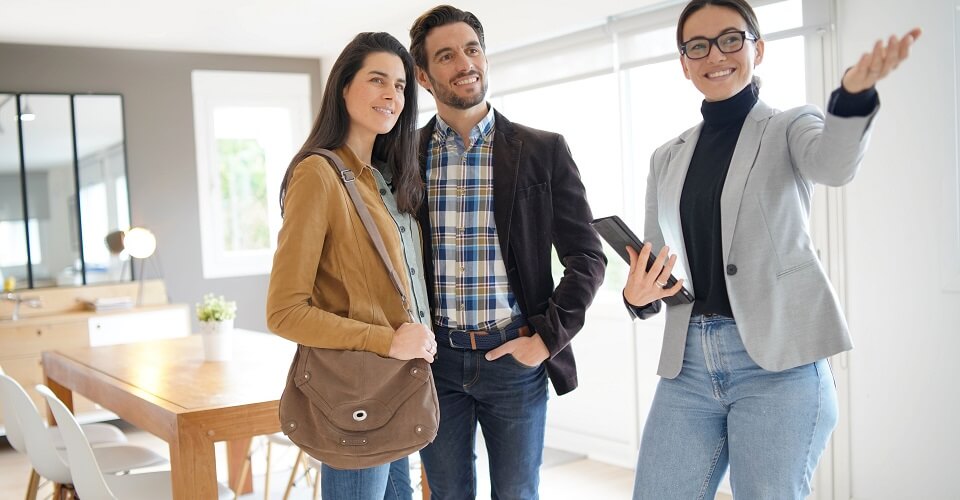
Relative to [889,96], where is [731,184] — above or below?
below

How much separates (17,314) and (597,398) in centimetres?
376

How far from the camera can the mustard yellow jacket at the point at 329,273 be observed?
1729 millimetres

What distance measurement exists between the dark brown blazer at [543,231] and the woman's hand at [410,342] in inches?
11.3

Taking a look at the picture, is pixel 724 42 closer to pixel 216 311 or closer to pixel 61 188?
pixel 216 311

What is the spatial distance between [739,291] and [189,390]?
1851mm

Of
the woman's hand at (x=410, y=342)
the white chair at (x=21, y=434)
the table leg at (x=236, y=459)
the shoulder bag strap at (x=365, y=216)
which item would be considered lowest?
the table leg at (x=236, y=459)

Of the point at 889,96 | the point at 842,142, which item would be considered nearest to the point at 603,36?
the point at 889,96

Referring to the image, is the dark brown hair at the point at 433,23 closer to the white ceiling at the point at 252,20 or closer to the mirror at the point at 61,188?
the white ceiling at the point at 252,20

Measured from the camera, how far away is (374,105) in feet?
6.23

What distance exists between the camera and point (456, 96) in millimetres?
2039

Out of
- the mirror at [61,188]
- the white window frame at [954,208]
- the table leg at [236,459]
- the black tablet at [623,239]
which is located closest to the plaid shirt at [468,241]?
the black tablet at [623,239]

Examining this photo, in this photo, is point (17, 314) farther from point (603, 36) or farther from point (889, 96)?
point (889, 96)

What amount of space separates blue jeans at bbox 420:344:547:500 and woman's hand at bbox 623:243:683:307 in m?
0.34

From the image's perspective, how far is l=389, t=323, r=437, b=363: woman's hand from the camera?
1.75 meters
